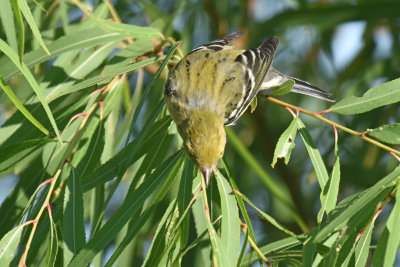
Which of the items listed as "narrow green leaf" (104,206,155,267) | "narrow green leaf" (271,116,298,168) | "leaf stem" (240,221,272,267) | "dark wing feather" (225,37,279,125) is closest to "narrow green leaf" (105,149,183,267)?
"narrow green leaf" (104,206,155,267)

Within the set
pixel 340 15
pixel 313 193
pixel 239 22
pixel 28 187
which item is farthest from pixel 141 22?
pixel 28 187

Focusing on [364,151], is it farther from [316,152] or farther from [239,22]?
[316,152]

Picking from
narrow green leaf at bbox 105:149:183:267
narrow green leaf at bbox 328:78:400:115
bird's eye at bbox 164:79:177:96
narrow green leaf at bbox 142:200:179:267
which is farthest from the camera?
bird's eye at bbox 164:79:177:96

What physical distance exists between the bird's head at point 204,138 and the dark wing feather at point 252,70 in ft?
0.45

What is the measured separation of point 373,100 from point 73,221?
1062mm

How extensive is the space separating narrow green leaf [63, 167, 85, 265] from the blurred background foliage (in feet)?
3.20

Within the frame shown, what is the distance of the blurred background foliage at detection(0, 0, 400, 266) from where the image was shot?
357 cm

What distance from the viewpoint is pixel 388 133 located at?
7.16 feet

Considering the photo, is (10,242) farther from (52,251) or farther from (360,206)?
(360,206)

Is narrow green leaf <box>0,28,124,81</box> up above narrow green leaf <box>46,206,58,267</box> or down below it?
above

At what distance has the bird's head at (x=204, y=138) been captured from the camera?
233cm

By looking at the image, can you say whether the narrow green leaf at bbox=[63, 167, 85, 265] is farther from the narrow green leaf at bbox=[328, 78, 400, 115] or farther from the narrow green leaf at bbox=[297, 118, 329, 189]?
the narrow green leaf at bbox=[328, 78, 400, 115]

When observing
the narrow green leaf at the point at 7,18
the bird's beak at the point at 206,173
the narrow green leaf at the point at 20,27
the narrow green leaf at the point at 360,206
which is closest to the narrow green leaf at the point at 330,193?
the narrow green leaf at the point at 360,206

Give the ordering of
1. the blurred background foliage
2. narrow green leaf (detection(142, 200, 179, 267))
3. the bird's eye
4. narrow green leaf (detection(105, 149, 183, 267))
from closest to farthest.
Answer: narrow green leaf (detection(105, 149, 183, 267)) → narrow green leaf (detection(142, 200, 179, 267)) → the bird's eye → the blurred background foliage
